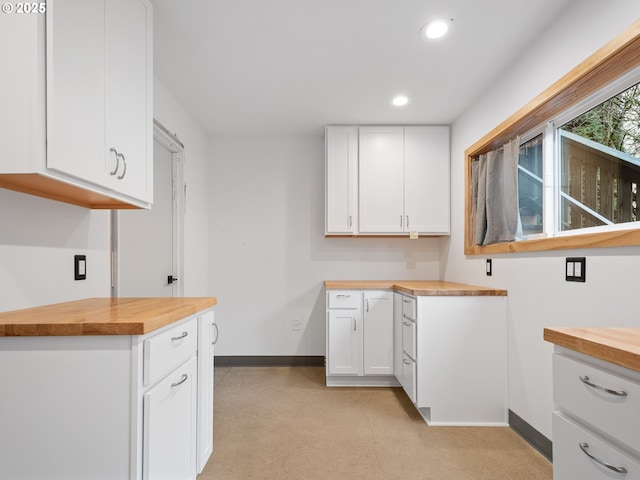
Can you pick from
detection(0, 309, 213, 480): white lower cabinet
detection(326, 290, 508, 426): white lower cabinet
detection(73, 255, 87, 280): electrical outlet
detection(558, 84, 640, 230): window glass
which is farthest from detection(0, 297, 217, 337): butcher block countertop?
detection(558, 84, 640, 230): window glass

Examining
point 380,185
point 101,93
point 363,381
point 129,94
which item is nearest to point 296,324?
point 363,381

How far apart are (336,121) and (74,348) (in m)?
2.74

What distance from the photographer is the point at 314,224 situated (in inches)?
143

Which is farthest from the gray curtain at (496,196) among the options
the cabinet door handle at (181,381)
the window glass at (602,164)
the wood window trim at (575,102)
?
the cabinet door handle at (181,381)

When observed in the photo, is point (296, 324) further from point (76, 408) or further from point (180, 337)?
point (76, 408)

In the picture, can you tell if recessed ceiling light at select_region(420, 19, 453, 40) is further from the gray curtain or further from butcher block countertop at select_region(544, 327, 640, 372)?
butcher block countertop at select_region(544, 327, 640, 372)

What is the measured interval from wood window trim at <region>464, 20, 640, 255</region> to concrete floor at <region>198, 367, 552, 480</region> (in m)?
1.21

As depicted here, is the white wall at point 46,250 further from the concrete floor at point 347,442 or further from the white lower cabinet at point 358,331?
the white lower cabinet at point 358,331

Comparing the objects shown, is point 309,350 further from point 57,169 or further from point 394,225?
point 57,169

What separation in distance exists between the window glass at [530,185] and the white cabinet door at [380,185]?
1071 millimetres

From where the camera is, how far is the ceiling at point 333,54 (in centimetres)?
174

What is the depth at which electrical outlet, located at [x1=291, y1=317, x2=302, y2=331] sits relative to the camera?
11.8 feet

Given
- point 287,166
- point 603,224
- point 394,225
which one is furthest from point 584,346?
point 287,166

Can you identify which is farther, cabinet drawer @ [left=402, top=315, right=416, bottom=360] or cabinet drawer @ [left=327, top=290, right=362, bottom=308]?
cabinet drawer @ [left=327, top=290, right=362, bottom=308]
